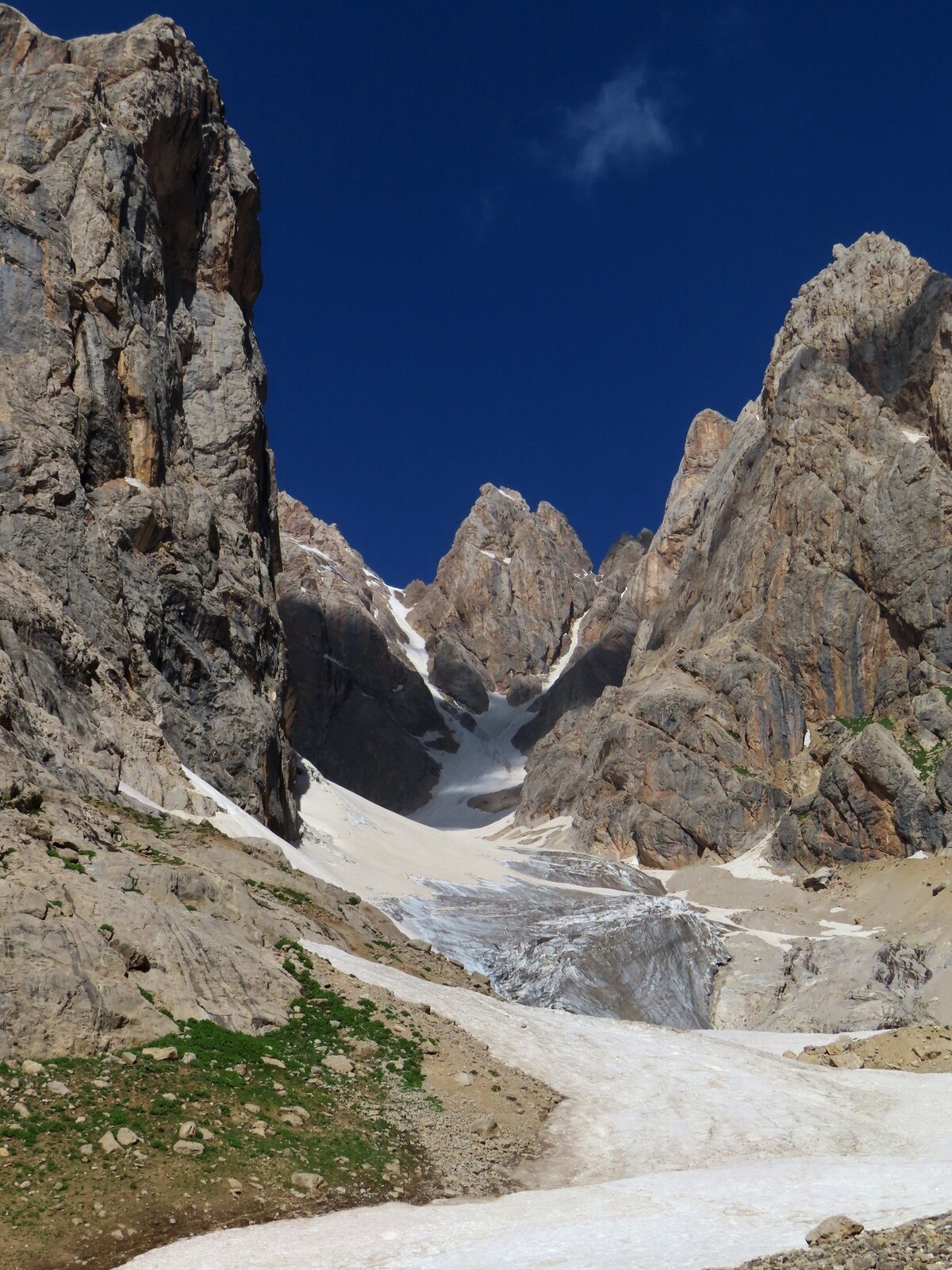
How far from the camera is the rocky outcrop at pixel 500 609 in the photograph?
183m

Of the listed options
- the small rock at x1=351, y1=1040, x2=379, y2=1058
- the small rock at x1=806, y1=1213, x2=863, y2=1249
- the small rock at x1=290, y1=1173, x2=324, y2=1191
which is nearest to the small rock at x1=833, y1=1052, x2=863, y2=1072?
the small rock at x1=351, y1=1040, x2=379, y2=1058

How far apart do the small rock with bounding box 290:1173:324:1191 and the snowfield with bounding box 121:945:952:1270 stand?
2.47 feet

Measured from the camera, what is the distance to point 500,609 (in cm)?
18975

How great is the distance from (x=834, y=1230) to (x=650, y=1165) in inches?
254

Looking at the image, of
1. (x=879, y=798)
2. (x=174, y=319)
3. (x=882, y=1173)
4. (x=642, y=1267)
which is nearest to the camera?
(x=642, y=1267)

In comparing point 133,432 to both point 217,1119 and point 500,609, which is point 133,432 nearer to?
point 217,1119

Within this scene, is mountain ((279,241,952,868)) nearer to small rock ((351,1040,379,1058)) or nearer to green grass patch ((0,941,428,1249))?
small rock ((351,1040,379,1058))

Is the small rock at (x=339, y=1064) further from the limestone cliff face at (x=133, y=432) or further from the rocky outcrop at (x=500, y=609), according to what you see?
the rocky outcrop at (x=500, y=609)

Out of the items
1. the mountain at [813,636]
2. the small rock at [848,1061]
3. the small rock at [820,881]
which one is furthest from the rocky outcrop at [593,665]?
the small rock at [848,1061]

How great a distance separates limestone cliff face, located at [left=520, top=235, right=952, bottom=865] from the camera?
73.4 m

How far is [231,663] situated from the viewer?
52.3 meters

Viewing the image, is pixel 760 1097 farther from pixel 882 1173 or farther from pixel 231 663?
pixel 231 663

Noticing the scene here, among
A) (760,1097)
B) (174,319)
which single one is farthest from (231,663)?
(760,1097)

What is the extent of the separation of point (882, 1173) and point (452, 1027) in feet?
29.8
